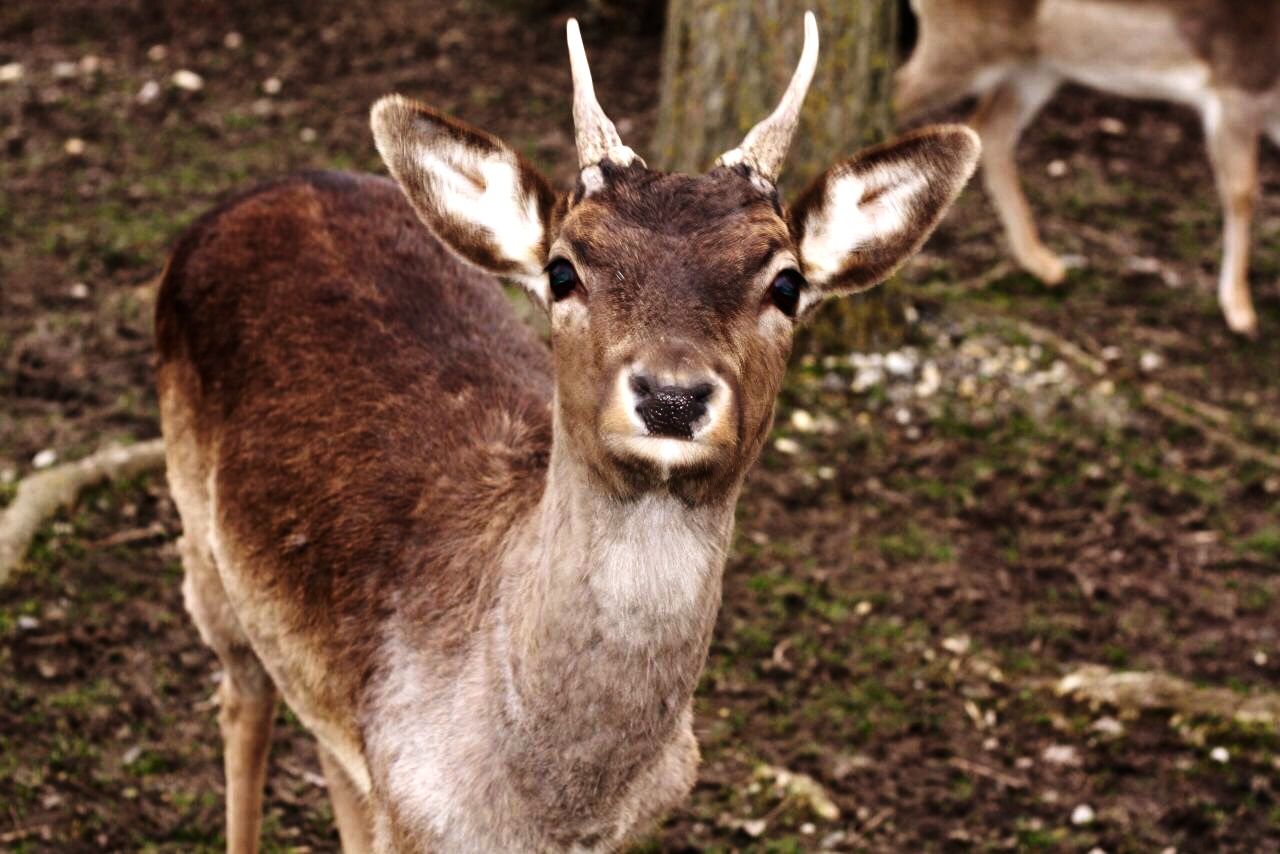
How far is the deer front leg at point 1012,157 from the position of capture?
8445 millimetres

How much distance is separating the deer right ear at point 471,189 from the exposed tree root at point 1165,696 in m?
2.92

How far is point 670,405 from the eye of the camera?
2.90 meters

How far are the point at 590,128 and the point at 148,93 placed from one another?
21.6 ft

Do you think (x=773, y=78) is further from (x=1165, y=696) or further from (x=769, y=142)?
(x=769, y=142)

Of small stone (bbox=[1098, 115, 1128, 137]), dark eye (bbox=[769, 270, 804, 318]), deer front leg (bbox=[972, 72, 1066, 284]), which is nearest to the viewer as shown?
dark eye (bbox=[769, 270, 804, 318])

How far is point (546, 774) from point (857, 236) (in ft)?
4.10

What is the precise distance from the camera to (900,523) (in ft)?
21.2

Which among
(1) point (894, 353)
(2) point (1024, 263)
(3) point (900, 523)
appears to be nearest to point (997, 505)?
(3) point (900, 523)

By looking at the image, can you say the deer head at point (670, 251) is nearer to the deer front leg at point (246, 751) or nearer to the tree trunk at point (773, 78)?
the deer front leg at point (246, 751)

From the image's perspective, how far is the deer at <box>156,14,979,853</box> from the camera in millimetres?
A: 3174

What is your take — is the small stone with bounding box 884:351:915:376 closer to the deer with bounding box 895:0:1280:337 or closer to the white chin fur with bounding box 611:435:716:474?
the deer with bounding box 895:0:1280:337

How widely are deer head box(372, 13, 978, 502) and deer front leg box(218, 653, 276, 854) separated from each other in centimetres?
165

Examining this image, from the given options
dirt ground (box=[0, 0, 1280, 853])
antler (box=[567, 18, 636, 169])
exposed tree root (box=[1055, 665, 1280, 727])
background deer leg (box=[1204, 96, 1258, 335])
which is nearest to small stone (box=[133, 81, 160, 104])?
dirt ground (box=[0, 0, 1280, 853])

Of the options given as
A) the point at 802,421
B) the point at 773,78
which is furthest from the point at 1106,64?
the point at 802,421
